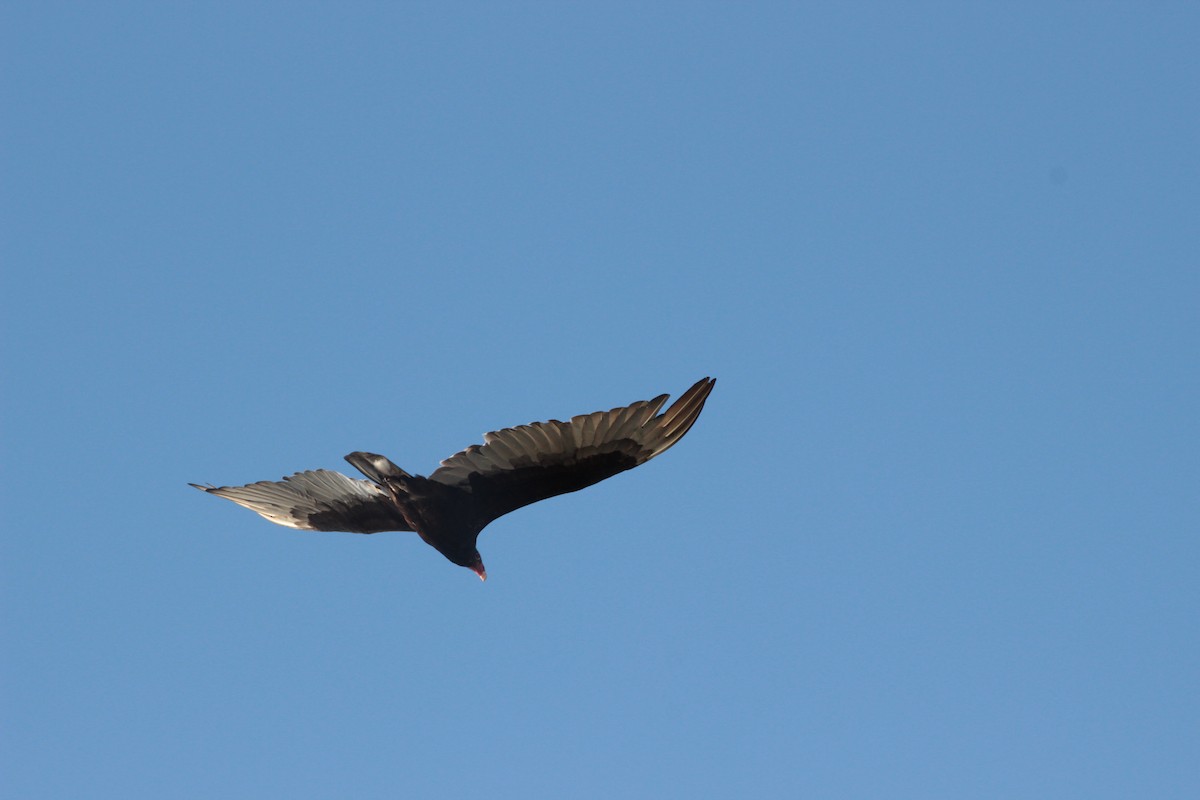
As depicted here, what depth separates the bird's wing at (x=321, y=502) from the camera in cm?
1007

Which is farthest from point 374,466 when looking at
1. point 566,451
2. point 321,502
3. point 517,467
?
point 321,502

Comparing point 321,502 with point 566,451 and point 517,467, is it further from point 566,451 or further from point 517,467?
point 566,451

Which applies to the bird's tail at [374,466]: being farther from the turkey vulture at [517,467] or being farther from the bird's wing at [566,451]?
the bird's wing at [566,451]

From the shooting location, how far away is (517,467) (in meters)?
8.70

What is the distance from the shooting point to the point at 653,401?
828cm

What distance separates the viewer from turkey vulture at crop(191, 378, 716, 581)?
8422mm

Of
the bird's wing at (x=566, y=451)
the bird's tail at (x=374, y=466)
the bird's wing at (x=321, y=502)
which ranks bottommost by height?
the bird's wing at (x=566, y=451)

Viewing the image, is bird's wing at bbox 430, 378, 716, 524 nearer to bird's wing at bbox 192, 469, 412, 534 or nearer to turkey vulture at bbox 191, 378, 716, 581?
turkey vulture at bbox 191, 378, 716, 581

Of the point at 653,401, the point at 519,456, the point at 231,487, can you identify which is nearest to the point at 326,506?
the point at 231,487

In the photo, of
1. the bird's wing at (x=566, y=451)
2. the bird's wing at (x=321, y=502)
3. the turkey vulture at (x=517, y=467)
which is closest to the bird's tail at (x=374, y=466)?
the turkey vulture at (x=517, y=467)

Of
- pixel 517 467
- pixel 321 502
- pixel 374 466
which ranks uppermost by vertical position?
pixel 321 502

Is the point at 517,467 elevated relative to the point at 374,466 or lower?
lower

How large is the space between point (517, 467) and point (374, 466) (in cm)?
94

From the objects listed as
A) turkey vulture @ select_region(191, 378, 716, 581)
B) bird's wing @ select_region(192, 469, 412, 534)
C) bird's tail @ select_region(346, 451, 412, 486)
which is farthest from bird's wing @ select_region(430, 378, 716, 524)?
bird's wing @ select_region(192, 469, 412, 534)
